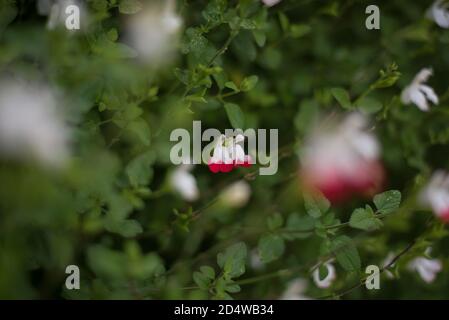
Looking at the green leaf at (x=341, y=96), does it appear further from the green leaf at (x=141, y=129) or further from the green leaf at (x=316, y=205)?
the green leaf at (x=141, y=129)

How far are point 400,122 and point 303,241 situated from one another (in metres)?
0.43

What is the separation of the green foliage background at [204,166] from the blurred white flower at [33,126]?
0.02 metres

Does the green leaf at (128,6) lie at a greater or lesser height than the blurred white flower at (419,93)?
greater

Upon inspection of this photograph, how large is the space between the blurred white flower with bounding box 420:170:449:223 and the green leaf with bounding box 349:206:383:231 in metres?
0.27

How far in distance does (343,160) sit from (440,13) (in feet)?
1.53

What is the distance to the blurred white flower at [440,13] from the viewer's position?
1.47 m

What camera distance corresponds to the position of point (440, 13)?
4.88ft

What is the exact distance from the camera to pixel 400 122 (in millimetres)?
1668

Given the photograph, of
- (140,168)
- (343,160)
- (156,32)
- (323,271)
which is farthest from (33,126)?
(343,160)

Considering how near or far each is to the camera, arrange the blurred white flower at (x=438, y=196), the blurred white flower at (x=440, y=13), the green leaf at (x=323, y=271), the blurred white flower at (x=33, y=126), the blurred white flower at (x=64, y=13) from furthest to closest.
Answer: the blurred white flower at (x=440, y=13)
the blurred white flower at (x=438, y=196)
the green leaf at (x=323, y=271)
the blurred white flower at (x=64, y=13)
the blurred white flower at (x=33, y=126)

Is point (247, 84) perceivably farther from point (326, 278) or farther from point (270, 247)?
point (326, 278)

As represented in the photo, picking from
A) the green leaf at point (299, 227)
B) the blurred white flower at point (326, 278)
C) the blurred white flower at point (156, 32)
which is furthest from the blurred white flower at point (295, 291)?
the blurred white flower at point (156, 32)
